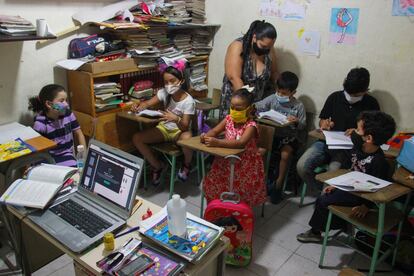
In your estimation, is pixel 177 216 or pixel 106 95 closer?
pixel 177 216

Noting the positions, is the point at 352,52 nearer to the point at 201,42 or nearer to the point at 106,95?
the point at 201,42

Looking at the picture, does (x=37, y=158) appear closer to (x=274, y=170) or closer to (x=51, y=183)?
(x=51, y=183)

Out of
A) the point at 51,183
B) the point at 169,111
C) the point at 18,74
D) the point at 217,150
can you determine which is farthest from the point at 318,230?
the point at 18,74

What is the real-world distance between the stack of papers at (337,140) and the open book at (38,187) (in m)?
1.87

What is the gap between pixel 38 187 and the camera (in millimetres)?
1642

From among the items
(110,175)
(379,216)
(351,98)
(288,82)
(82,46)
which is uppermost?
(82,46)

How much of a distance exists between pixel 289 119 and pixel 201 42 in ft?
5.15

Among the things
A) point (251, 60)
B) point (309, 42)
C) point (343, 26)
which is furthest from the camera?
point (309, 42)

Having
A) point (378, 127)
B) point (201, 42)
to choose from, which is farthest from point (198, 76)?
point (378, 127)

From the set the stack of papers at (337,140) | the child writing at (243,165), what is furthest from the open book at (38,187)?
the stack of papers at (337,140)

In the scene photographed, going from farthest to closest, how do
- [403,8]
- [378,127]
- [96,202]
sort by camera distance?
[403,8], [378,127], [96,202]

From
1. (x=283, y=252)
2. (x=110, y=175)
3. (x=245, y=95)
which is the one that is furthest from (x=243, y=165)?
(x=110, y=175)

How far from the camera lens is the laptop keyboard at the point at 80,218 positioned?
141 cm

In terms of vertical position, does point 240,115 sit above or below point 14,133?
above
